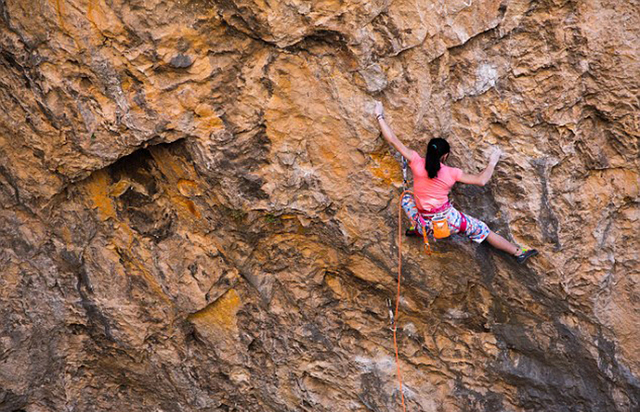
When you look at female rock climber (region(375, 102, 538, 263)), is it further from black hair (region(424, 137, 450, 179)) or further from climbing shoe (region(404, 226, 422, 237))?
climbing shoe (region(404, 226, 422, 237))

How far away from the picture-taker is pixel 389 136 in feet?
16.6

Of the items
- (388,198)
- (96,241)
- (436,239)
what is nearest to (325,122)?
(388,198)

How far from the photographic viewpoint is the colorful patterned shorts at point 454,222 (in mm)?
5211

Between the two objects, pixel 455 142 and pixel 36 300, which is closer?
pixel 455 142

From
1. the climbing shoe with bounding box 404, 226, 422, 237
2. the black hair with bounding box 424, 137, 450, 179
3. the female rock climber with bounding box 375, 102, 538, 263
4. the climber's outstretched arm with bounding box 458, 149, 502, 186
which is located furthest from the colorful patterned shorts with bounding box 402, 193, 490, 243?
the black hair with bounding box 424, 137, 450, 179

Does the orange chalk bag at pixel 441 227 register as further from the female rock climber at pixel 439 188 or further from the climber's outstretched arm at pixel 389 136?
the climber's outstretched arm at pixel 389 136

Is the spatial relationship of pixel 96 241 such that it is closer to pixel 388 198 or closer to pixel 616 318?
pixel 388 198

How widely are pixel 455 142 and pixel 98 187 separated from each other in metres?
3.16

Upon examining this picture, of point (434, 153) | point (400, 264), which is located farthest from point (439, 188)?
point (400, 264)

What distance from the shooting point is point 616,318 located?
18.1 ft

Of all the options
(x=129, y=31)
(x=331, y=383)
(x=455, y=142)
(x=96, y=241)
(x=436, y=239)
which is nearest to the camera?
(x=129, y=31)

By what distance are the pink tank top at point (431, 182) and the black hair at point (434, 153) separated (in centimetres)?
7

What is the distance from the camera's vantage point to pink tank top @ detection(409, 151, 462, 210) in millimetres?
5031

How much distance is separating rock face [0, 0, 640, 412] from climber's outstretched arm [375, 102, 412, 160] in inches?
3.2
